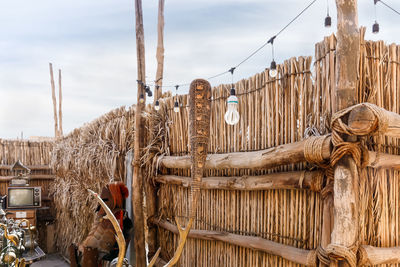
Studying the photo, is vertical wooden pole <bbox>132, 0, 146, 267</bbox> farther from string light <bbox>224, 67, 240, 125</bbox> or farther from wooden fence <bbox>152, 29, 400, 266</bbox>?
string light <bbox>224, 67, 240, 125</bbox>

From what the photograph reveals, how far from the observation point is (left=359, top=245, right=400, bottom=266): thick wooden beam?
232 cm

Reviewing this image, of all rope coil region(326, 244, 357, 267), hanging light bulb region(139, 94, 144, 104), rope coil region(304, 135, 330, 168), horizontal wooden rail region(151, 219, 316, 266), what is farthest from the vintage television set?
rope coil region(326, 244, 357, 267)

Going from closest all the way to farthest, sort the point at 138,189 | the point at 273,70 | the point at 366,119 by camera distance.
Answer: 1. the point at 366,119
2. the point at 273,70
3. the point at 138,189

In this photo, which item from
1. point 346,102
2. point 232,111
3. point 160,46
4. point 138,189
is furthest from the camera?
point 160,46

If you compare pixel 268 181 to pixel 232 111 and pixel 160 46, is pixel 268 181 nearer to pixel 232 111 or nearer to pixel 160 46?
pixel 232 111

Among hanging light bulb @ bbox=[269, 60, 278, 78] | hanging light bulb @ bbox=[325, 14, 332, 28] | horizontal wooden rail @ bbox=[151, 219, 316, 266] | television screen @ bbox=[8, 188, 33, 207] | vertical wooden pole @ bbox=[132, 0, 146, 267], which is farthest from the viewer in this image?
television screen @ bbox=[8, 188, 33, 207]

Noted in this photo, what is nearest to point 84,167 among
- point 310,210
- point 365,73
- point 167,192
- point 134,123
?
point 134,123

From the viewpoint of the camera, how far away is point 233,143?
355 cm

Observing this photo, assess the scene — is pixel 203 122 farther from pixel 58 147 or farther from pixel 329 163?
pixel 58 147

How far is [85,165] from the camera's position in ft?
21.6

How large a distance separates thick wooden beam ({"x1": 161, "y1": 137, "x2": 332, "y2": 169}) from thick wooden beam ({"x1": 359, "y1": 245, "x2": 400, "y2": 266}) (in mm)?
627

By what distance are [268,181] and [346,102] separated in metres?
0.94

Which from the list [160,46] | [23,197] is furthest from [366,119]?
[23,197]

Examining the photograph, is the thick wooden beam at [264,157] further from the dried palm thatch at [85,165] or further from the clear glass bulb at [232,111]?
the dried palm thatch at [85,165]
